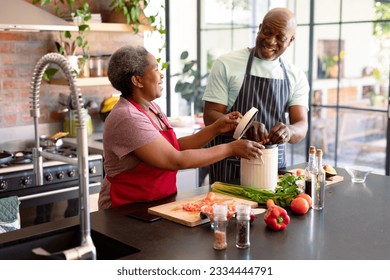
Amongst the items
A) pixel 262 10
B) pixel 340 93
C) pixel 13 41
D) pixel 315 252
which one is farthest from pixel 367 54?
pixel 315 252

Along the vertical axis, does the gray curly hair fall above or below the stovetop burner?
above

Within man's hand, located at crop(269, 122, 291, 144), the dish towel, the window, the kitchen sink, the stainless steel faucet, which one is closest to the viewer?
the stainless steel faucet

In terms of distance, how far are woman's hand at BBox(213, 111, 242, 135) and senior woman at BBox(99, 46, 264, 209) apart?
293mm

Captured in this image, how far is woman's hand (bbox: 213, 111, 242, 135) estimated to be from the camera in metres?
2.63

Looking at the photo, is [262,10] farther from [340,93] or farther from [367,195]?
[367,195]

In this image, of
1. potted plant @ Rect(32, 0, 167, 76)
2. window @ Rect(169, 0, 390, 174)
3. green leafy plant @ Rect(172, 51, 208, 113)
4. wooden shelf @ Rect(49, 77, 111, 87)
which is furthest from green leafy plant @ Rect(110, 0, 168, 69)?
window @ Rect(169, 0, 390, 174)

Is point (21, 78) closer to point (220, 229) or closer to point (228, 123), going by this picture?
point (228, 123)

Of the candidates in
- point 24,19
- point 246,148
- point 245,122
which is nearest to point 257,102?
point 245,122

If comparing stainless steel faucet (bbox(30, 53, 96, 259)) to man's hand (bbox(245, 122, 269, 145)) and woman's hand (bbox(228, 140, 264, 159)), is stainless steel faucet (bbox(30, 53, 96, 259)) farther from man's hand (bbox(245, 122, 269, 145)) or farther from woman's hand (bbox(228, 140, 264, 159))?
man's hand (bbox(245, 122, 269, 145))

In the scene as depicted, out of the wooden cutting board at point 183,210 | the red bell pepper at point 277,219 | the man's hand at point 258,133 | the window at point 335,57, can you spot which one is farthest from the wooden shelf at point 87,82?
the red bell pepper at point 277,219

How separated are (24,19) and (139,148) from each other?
1651 mm

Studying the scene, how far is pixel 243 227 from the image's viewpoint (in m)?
1.77

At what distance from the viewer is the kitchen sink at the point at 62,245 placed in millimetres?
1859

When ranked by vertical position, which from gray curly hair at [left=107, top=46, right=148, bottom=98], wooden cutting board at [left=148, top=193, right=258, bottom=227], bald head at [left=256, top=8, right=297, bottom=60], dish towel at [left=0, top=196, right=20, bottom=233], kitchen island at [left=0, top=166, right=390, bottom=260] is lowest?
dish towel at [left=0, top=196, right=20, bottom=233]
